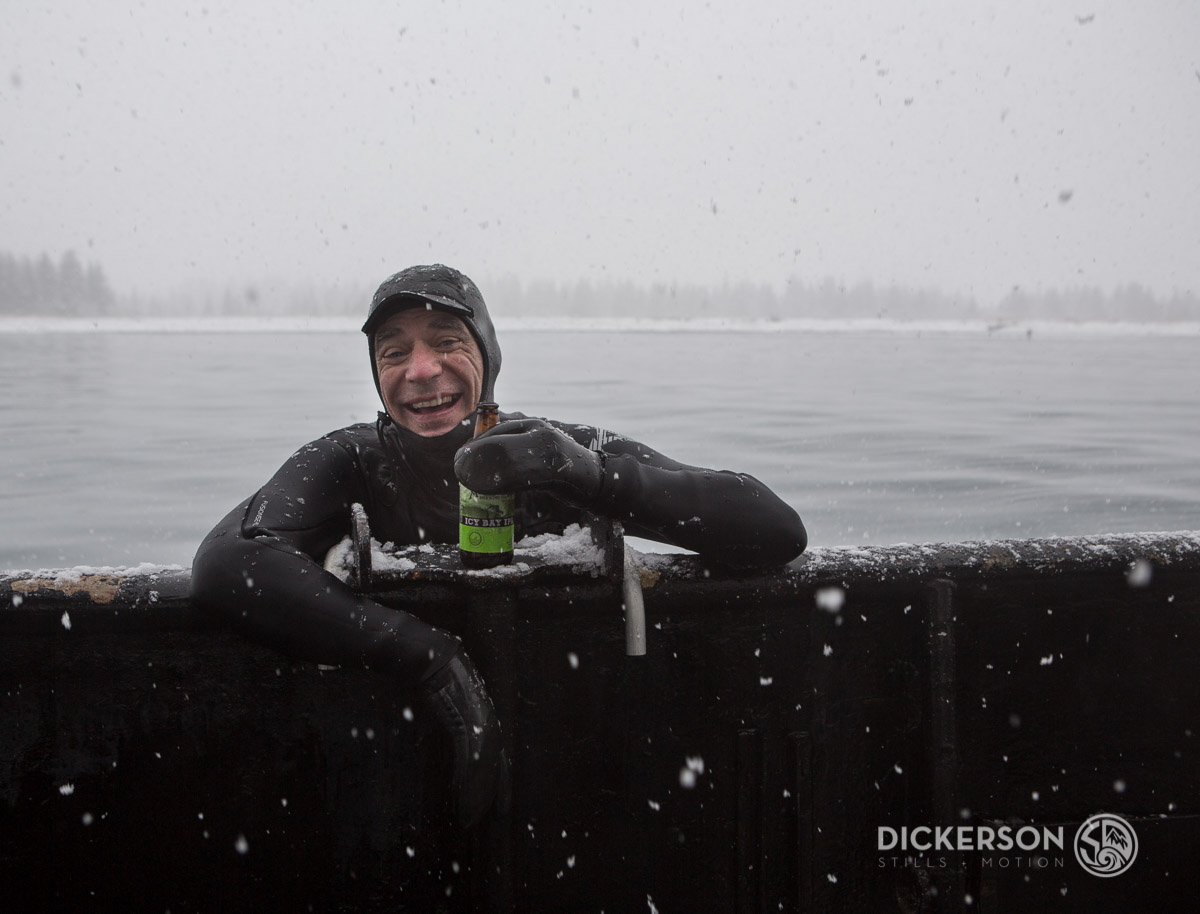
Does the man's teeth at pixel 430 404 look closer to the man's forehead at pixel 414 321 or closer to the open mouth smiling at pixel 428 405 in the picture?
the open mouth smiling at pixel 428 405

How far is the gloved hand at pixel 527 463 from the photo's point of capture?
185 cm

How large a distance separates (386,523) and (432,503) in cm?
13

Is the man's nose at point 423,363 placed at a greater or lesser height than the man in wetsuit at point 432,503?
greater

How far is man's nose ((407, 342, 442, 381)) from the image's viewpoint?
2.36 m

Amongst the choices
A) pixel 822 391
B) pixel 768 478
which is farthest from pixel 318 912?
pixel 822 391

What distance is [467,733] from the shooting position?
183cm

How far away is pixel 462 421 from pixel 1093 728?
1.77m

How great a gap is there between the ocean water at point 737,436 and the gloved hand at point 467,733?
16.6 feet
